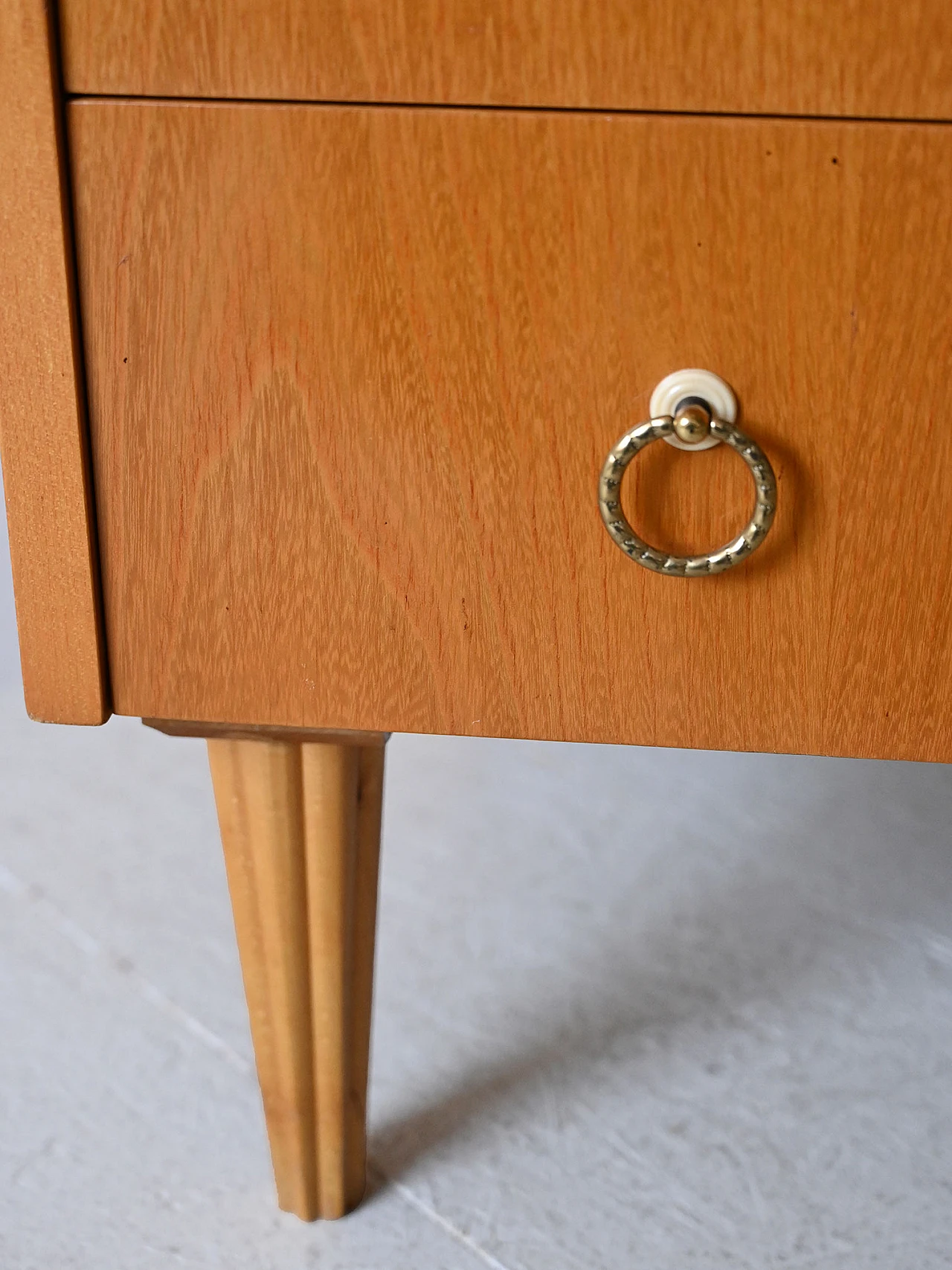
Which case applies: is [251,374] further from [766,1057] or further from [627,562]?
[766,1057]

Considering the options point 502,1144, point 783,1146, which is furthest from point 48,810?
point 783,1146

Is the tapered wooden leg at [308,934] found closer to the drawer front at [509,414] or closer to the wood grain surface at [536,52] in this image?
the drawer front at [509,414]

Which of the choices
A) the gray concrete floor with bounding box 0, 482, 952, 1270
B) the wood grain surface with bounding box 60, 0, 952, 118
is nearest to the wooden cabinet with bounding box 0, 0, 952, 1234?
the wood grain surface with bounding box 60, 0, 952, 118

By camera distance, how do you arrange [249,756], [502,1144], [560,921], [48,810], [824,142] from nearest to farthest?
[824,142]
[249,756]
[502,1144]
[560,921]
[48,810]

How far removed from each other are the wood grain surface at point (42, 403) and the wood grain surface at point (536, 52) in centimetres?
2

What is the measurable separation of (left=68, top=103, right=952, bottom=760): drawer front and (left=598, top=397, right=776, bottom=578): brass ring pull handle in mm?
13

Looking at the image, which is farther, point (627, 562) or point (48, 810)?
point (48, 810)

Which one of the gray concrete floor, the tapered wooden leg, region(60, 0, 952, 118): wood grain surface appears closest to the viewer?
Answer: region(60, 0, 952, 118): wood grain surface

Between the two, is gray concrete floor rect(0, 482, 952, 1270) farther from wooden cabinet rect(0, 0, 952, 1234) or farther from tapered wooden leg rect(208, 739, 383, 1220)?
wooden cabinet rect(0, 0, 952, 1234)

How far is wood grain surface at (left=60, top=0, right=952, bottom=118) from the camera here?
12.8 inches

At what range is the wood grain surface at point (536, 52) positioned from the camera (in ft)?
1.07

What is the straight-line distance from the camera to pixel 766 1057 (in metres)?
0.71

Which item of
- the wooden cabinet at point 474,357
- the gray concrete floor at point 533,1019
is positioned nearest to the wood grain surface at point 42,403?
the wooden cabinet at point 474,357

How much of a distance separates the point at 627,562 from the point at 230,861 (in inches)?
9.2
